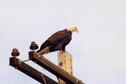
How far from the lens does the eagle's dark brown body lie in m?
Result: 8.07

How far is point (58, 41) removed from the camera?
27.6ft

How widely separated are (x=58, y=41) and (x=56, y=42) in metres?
0.13

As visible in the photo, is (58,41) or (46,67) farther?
(58,41)

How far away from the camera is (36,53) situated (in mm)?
7270

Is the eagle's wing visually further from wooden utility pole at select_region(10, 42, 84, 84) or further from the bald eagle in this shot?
wooden utility pole at select_region(10, 42, 84, 84)

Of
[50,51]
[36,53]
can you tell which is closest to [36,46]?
[36,53]

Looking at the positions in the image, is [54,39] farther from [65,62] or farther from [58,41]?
[65,62]

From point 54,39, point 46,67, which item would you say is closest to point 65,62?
point 46,67

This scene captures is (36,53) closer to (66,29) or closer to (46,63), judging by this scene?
(46,63)

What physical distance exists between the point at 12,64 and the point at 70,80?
934mm

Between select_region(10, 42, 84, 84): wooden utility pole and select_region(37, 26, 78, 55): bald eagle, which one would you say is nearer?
select_region(10, 42, 84, 84): wooden utility pole

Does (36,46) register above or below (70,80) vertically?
above

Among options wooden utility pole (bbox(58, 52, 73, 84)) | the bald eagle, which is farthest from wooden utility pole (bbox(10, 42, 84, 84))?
the bald eagle

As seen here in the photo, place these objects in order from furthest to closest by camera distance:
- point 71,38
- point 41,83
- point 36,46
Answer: point 71,38 < point 41,83 < point 36,46
